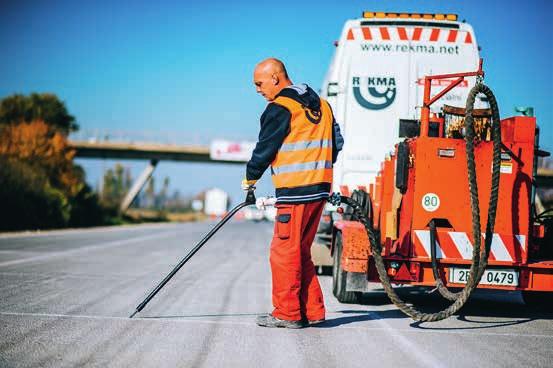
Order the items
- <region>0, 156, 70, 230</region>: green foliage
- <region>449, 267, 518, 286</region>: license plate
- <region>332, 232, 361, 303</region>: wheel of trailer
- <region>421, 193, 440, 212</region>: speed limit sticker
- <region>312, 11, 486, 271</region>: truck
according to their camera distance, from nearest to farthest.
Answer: <region>449, 267, 518, 286</region>: license plate < <region>421, 193, 440, 212</region>: speed limit sticker < <region>332, 232, 361, 303</region>: wheel of trailer < <region>312, 11, 486, 271</region>: truck < <region>0, 156, 70, 230</region>: green foliage

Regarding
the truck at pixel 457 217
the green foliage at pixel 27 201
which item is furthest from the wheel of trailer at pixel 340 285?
the green foliage at pixel 27 201

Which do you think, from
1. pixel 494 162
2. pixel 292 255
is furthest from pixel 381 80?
pixel 292 255

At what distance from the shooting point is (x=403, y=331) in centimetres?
573

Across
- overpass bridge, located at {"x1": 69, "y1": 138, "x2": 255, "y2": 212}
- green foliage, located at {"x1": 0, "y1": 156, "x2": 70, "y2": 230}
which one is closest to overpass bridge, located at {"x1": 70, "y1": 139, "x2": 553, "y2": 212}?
overpass bridge, located at {"x1": 69, "y1": 138, "x2": 255, "y2": 212}

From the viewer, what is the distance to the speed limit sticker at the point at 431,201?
21.6 feet

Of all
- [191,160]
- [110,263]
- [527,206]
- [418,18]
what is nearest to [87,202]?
[191,160]

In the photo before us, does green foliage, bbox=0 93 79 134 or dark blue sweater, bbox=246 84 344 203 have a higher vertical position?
green foliage, bbox=0 93 79 134

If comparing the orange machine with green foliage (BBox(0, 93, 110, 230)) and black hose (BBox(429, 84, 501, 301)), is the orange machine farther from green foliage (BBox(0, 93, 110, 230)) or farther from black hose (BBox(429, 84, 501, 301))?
green foliage (BBox(0, 93, 110, 230))

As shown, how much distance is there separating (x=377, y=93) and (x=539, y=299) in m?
3.55

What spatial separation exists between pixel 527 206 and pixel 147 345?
13.0ft

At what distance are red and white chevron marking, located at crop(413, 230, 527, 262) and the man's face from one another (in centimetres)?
221

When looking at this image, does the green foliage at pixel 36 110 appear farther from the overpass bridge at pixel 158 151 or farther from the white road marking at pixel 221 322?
the white road marking at pixel 221 322

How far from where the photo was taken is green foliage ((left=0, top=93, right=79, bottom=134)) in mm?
53938

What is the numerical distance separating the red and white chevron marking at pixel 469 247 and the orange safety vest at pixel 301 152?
164cm
